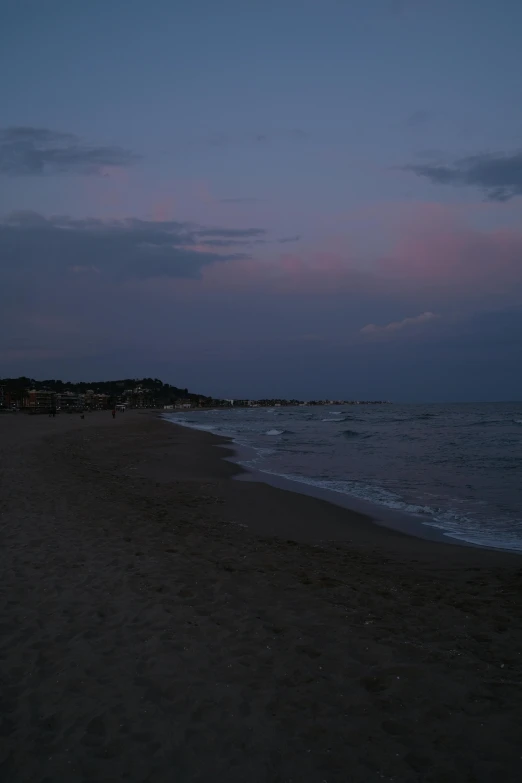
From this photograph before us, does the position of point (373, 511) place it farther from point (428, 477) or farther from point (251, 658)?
point (251, 658)

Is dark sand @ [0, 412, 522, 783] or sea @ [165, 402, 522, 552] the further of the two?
sea @ [165, 402, 522, 552]

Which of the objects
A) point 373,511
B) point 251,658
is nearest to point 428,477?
point 373,511

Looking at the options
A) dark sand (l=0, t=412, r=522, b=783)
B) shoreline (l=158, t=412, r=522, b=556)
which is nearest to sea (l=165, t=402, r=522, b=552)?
shoreline (l=158, t=412, r=522, b=556)

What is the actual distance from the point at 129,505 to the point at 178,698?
24.2ft

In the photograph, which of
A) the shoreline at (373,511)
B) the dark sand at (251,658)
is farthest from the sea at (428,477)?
the dark sand at (251,658)

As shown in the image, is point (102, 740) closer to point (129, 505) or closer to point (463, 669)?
point (463, 669)

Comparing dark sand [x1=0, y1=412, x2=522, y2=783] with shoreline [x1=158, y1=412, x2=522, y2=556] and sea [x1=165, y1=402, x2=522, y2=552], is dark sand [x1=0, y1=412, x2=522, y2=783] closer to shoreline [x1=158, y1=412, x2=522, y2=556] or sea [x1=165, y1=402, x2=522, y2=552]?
shoreline [x1=158, y1=412, x2=522, y2=556]

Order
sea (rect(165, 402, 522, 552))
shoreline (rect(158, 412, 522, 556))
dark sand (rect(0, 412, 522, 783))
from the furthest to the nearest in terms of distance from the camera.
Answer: sea (rect(165, 402, 522, 552))
shoreline (rect(158, 412, 522, 556))
dark sand (rect(0, 412, 522, 783))

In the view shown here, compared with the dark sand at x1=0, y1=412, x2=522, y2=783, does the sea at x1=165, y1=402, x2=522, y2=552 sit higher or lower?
lower

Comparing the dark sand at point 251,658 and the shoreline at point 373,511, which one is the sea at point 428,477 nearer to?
the shoreline at point 373,511

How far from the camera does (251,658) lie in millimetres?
4500

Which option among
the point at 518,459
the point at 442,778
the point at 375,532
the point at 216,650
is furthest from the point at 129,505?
the point at 518,459

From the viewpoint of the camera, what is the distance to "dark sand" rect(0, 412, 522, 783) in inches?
130

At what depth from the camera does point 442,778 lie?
3.16 metres
